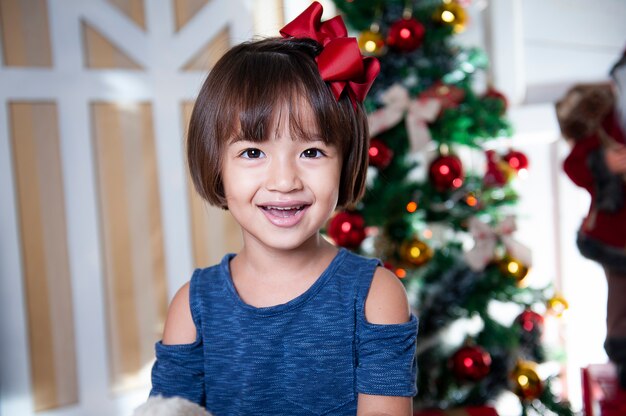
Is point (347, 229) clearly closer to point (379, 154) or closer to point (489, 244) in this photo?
point (379, 154)

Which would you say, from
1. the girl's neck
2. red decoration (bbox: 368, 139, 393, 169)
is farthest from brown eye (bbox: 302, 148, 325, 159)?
red decoration (bbox: 368, 139, 393, 169)

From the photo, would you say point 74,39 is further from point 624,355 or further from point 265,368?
point 624,355

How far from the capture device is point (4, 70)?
78.7 inches

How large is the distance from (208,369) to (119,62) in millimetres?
1490

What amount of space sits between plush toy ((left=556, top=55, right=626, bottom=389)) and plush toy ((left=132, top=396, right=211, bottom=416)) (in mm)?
1308

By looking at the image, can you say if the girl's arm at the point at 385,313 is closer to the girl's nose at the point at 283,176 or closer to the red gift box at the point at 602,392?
the girl's nose at the point at 283,176

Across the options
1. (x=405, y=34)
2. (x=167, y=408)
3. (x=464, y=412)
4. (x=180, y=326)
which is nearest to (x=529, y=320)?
(x=464, y=412)

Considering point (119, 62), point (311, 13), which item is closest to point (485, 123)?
point (311, 13)

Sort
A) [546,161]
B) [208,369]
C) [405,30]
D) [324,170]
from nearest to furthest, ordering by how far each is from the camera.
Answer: [324,170] → [208,369] → [405,30] → [546,161]

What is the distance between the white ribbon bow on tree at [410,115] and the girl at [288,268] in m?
0.66

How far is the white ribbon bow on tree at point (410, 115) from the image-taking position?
65.8 inches

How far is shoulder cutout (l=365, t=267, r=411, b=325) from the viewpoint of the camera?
0.94m

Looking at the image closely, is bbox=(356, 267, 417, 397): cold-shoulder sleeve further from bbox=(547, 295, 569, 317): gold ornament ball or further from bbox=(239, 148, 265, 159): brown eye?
bbox=(547, 295, 569, 317): gold ornament ball

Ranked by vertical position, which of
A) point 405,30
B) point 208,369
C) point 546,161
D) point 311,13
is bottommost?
point 208,369
